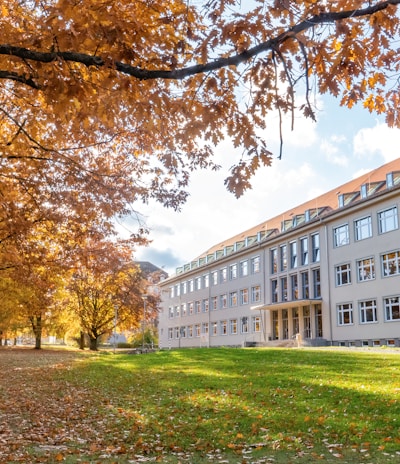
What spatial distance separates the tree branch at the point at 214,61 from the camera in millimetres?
4523

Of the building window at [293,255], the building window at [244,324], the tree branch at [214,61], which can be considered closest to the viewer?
the tree branch at [214,61]

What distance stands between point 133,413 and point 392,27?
304 inches

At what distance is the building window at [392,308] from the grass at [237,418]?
18.4 metres

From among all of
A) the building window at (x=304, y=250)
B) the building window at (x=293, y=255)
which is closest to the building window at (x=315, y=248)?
the building window at (x=304, y=250)

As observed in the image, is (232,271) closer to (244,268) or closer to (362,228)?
(244,268)

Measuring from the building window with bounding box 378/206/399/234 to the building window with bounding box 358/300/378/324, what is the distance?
15.6 feet

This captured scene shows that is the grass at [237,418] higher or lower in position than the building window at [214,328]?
lower

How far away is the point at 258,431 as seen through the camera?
7793 millimetres

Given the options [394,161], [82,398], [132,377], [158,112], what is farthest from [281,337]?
[158,112]

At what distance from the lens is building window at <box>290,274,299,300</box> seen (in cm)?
4319

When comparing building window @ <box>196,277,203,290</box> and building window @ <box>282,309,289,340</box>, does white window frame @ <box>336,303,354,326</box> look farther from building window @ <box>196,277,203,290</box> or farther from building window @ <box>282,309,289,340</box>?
building window @ <box>196,277,203,290</box>

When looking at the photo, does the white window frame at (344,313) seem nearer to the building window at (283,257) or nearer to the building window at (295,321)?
the building window at (295,321)

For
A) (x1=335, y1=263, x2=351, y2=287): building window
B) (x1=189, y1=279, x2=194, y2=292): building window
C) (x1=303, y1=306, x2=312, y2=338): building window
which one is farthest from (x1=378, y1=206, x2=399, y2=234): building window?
(x1=189, y1=279, x2=194, y2=292): building window

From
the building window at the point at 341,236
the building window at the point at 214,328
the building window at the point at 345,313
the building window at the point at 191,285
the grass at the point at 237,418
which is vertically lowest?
the grass at the point at 237,418
